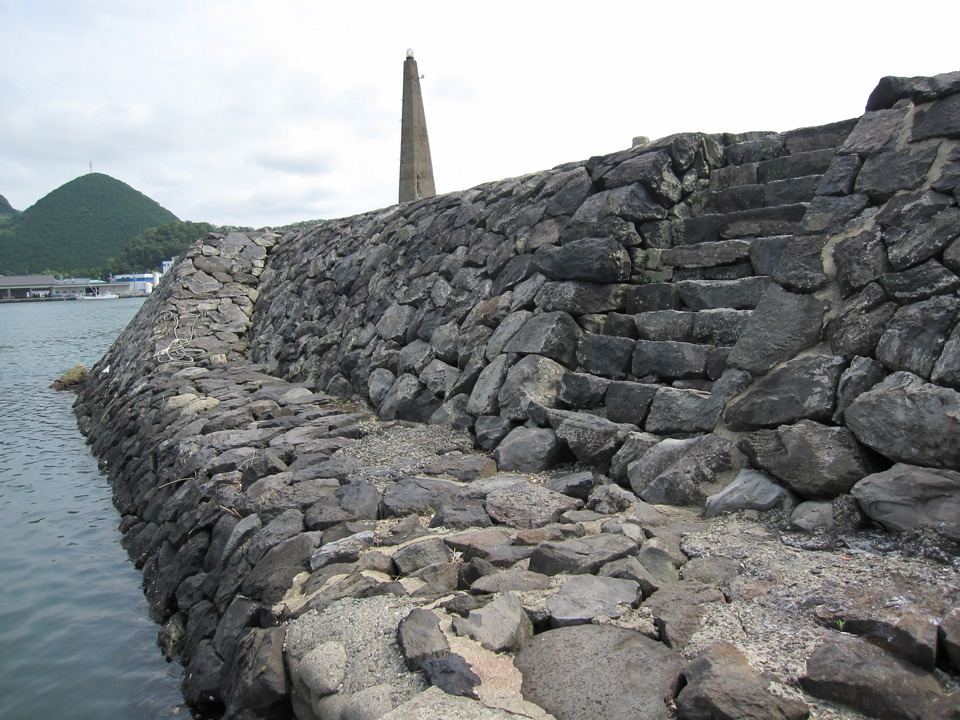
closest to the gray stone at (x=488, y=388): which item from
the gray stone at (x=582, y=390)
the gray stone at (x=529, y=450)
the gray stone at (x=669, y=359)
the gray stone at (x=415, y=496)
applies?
the gray stone at (x=529, y=450)

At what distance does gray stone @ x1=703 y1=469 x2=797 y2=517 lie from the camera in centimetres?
370

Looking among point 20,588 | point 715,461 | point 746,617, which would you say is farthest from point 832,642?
point 20,588

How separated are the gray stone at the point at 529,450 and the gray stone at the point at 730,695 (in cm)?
274

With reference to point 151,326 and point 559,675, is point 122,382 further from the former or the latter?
point 559,675

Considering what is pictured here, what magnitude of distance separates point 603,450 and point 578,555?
1608 millimetres

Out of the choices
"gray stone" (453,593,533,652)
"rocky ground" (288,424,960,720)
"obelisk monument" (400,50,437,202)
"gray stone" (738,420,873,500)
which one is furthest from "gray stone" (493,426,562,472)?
"obelisk monument" (400,50,437,202)

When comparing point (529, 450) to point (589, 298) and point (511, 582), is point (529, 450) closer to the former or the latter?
point (589, 298)

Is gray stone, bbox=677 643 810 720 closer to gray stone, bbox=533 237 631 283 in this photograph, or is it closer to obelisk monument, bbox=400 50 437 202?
gray stone, bbox=533 237 631 283

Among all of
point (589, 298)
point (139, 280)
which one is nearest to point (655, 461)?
point (589, 298)

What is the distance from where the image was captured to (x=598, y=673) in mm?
2543

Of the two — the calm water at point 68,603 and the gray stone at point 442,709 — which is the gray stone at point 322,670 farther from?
the calm water at point 68,603

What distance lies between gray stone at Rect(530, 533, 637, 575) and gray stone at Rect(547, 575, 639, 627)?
0.12 meters

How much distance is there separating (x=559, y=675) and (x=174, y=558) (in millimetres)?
4279

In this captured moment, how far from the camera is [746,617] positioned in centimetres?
274
